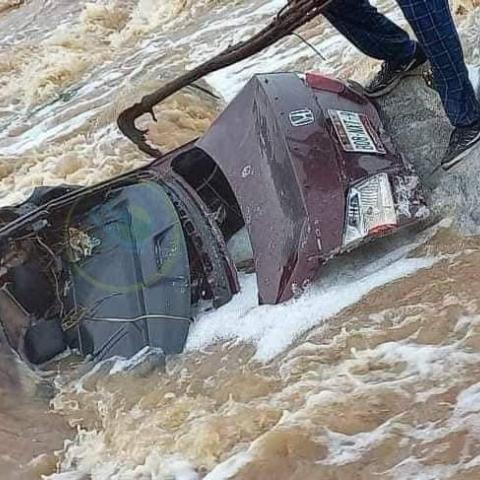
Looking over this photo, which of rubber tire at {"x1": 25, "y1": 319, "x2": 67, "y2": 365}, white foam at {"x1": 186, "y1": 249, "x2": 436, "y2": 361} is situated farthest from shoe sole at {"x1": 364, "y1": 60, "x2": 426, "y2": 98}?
rubber tire at {"x1": 25, "y1": 319, "x2": 67, "y2": 365}

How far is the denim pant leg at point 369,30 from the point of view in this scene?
4285 mm

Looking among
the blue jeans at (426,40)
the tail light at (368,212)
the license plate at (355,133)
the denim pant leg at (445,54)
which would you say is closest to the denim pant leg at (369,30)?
the blue jeans at (426,40)

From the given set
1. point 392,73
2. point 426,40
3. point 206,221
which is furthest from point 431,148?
point 206,221

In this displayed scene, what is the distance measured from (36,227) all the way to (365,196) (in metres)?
1.50

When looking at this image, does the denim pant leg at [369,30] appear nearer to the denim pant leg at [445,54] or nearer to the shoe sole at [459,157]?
the denim pant leg at [445,54]

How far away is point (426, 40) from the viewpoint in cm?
389

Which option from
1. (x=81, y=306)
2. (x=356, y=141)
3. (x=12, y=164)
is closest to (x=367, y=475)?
(x=356, y=141)

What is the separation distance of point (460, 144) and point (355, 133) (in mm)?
415

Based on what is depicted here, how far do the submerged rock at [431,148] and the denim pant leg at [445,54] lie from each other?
0.19 m

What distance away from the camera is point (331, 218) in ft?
13.2

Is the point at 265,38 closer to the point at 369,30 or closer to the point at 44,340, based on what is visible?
the point at 369,30

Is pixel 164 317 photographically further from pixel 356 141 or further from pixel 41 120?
pixel 41 120

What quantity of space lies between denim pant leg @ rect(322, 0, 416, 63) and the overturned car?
0.21 m

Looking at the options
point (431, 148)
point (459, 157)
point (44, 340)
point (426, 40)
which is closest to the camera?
point (426, 40)
